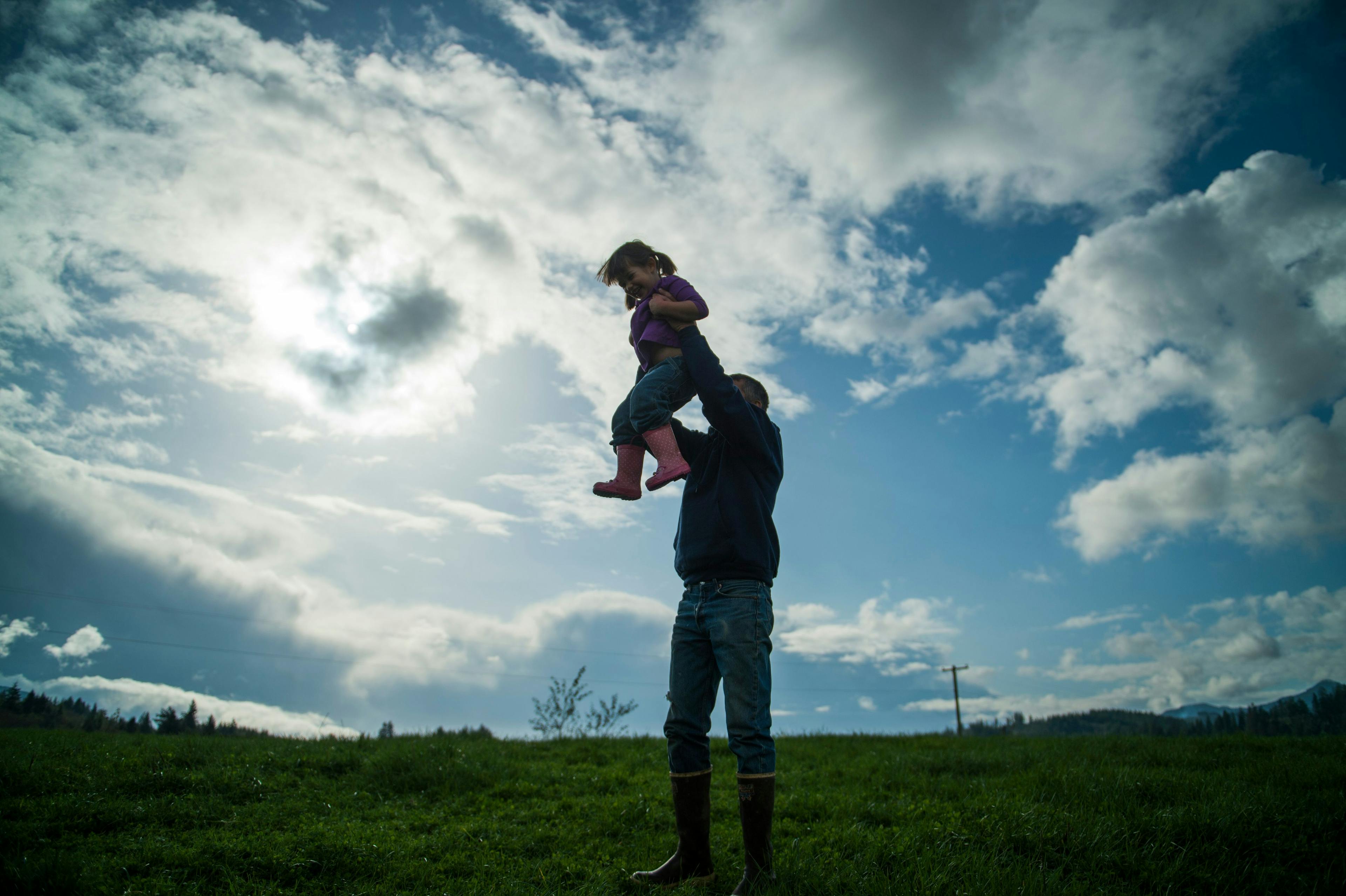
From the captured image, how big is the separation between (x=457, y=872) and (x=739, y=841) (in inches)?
65.4

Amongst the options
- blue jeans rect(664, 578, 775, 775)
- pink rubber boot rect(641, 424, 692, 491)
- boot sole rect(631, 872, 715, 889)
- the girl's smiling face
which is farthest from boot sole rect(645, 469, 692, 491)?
boot sole rect(631, 872, 715, 889)

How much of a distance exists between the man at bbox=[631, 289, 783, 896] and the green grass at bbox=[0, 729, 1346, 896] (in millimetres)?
283

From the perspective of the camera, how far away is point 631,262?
13.8 feet

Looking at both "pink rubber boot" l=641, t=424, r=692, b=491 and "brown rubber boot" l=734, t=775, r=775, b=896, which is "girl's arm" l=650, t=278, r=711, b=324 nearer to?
"pink rubber boot" l=641, t=424, r=692, b=491

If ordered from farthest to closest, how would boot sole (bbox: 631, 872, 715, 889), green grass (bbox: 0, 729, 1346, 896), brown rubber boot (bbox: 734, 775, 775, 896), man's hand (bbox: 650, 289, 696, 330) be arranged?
man's hand (bbox: 650, 289, 696, 330)
green grass (bbox: 0, 729, 1346, 896)
boot sole (bbox: 631, 872, 715, 889)
brown rubber boot (bbox: 734, 775, 775, 896)

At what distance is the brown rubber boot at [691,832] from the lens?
3309 millimetres

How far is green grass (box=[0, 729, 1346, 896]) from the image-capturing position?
333cm

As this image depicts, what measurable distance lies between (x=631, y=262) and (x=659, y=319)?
55 cm

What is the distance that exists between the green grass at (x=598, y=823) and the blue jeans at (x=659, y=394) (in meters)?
2.36

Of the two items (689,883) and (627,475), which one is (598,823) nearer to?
(689,883)

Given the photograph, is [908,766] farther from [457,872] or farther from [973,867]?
[457,872]

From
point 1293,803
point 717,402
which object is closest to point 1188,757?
point 1293,803

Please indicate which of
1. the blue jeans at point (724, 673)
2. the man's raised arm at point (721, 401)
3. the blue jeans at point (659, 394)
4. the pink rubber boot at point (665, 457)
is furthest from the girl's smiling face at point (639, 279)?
the blue jeans at point (724, 673)

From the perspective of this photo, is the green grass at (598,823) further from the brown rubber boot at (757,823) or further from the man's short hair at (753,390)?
the man's short hair at (753,390)
